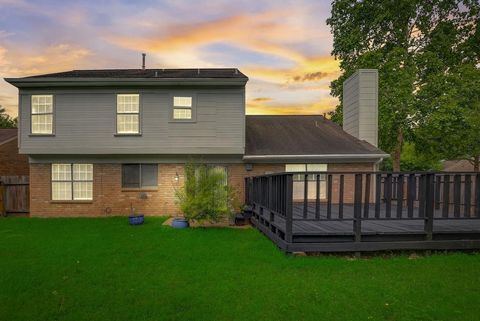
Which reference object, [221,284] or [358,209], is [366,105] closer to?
[358,209]

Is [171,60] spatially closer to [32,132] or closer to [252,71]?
[252,71]

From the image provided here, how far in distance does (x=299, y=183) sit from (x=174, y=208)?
596 cm

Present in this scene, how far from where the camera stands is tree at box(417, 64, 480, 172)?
65.5 feet

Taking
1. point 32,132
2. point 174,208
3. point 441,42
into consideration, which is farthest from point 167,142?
point 441,42

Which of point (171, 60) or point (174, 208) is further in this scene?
point (171, 60)

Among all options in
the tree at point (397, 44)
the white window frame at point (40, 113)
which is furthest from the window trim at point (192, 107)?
the tree at point (397, 44)

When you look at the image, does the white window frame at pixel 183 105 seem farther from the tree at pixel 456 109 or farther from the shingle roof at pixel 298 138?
the tree at pixel 456 109

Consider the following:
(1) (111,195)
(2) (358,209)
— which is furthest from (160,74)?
(2) (358,209)

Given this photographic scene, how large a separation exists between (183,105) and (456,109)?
16625 mm

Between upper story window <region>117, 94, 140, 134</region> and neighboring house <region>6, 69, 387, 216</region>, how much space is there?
0.15ft

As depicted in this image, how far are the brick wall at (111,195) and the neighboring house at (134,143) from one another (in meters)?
0.05

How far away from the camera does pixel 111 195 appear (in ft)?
49.6

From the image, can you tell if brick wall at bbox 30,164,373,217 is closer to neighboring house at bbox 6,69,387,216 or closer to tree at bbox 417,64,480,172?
neighboring house at bbox 6,69,387,216

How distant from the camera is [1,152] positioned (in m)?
19.9
